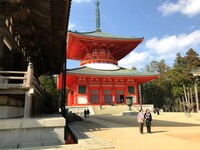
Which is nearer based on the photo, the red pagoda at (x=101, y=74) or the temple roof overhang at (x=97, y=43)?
the red pagoda at (x=101, y=74)

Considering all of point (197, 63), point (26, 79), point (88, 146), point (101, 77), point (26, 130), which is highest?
point (197, 63)

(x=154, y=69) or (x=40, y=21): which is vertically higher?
(x=154, y=69)

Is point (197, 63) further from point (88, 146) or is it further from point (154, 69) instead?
point (88, 146)

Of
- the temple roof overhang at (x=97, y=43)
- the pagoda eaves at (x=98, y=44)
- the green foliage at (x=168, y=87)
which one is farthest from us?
the green foliage at (x=168, y=87)

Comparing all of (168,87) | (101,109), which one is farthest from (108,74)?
(168,87)

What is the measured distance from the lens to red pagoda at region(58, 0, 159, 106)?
124ft

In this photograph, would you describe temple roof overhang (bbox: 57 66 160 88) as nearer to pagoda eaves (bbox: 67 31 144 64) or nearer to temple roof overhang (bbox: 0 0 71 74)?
pagoda eaves (bbox: 67 31 144 64)

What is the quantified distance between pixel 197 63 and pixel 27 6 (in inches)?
2394

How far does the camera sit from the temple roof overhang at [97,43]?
39844mm

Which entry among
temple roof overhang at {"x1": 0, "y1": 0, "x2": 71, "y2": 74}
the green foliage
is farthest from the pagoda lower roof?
the green foliage

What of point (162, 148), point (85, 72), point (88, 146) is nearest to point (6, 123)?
point (88, 146)

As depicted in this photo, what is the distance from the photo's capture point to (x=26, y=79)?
966 centimetres

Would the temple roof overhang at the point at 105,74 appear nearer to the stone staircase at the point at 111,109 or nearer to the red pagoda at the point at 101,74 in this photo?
the red pagoda at the point at 101,74

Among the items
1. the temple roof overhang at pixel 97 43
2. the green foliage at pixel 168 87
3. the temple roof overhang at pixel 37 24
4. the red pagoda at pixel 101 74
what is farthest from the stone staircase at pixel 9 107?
the green foliage at pixel 168 87
